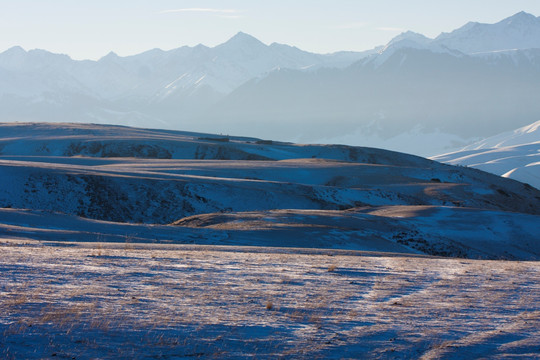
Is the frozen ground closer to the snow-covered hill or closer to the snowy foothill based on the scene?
the snowy foothill

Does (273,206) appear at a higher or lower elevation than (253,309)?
lower

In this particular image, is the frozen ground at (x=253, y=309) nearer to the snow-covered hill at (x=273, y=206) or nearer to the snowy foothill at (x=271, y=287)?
the snowy foothill at (x=271, y=287)

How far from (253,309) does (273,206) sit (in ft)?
113

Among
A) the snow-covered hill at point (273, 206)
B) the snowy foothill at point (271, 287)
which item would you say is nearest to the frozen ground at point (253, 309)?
the snowy foothill at point (271, 287)

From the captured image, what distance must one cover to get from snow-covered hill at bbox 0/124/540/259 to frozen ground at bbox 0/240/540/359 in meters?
10.3

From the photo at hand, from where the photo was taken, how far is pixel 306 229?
30.5 meters

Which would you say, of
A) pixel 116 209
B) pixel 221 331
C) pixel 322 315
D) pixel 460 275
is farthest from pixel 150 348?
pixel 116 209

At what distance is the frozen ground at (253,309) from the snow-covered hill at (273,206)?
10.3 meters

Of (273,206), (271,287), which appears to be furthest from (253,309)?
(273,206)

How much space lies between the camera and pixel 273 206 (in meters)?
45.9

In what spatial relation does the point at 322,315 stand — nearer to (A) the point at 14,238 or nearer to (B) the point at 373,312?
(B) the point at 373,312

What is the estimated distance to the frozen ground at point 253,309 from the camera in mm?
9141

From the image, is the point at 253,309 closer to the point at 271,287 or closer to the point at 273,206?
the point at 271,287

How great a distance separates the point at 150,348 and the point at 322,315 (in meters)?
3.14
